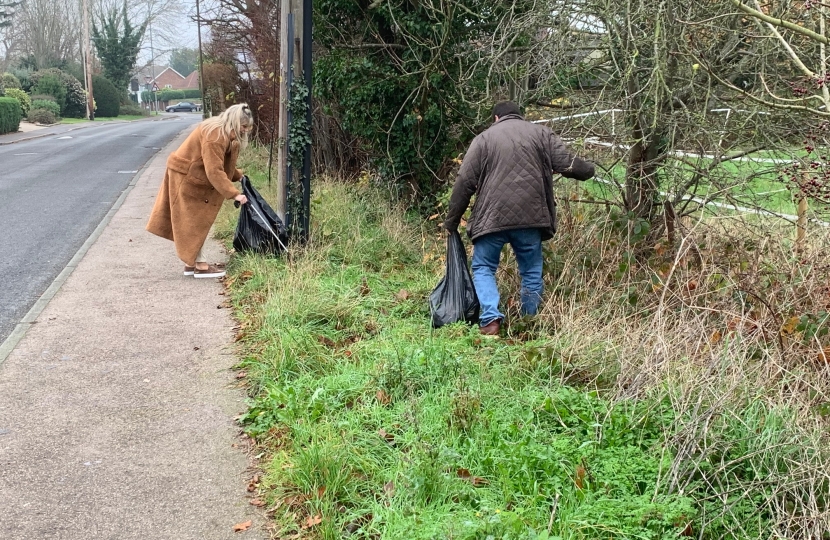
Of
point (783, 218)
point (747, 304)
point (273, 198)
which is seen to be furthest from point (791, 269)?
point (273, 198)

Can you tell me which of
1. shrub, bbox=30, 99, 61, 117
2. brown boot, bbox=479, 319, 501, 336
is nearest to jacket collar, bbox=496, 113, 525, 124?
brown boot, bbox=479, 319, 501, 336

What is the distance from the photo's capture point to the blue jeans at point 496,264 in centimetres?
543

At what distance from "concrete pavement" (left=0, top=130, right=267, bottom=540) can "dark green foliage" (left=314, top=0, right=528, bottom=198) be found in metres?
3.41

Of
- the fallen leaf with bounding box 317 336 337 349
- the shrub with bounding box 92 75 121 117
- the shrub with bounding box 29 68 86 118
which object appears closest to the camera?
the fallen leaf with bounding box 317 336 337 349

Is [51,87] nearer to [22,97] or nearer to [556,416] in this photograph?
[22,97]

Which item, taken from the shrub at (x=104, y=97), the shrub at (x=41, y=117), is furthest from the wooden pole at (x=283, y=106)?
the shrub at (x=104, y=97)

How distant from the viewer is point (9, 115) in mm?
32188

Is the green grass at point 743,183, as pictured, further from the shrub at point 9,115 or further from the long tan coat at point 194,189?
the shrub at point 9,115

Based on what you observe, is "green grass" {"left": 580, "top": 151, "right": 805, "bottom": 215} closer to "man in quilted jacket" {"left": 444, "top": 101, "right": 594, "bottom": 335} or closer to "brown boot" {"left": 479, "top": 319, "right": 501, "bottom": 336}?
"man in quilted jacket" {"left": 444, "top": 101, "right": 594, "bottom": 335}

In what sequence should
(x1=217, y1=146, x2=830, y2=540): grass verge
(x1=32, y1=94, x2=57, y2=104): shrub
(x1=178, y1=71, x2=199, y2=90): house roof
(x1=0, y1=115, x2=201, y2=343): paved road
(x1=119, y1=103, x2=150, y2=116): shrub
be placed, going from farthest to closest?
(x1=178, y1=71, x2=199, y2=90): house roof
(x1=119, y1=103, x2=150, y2=116): shrub
(x1=32, y1=94, x2=57, y2=104): shrub
(x1=0, y1=115, x2=201, y2=343): paved road
(x1=217, y1=146, x2=830, y2=540): grass verge

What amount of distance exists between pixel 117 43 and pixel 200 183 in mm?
70650

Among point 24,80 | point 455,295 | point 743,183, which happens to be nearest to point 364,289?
point 455,295

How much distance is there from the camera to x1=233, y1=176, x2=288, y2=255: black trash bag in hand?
287 inches

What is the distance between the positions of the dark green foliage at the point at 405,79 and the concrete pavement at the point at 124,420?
11.2ft
